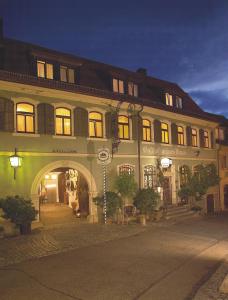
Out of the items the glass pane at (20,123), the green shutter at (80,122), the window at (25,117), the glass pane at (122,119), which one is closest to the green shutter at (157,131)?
the glass pane at (122,119)

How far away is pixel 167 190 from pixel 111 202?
7.20m

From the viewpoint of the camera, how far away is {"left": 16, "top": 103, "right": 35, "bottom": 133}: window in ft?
51.7

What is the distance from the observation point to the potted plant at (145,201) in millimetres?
18766

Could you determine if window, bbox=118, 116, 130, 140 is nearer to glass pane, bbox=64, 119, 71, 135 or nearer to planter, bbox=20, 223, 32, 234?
glass pane, bbox=64, 119, 71, 135

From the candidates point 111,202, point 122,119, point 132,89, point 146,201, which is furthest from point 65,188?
point 132,89

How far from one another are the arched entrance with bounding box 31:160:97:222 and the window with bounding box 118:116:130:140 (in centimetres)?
336

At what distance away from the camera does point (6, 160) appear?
1525 cm

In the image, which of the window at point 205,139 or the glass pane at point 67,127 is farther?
the window at point 205,139

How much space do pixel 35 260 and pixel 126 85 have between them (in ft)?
44.5

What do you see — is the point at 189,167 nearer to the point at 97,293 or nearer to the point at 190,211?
A: the point at 190,211

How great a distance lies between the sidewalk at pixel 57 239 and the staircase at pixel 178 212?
386 cm

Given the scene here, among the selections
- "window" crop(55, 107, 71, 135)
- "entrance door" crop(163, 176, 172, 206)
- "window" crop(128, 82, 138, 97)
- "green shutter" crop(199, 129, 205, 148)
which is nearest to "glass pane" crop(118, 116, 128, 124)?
"window" crop(128, 82, 138, 97)

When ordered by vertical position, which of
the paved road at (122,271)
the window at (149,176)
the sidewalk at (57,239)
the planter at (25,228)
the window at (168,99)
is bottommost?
the paved road at (122,271)

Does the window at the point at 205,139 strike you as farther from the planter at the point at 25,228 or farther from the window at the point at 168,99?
the planter at the point at 25,228
